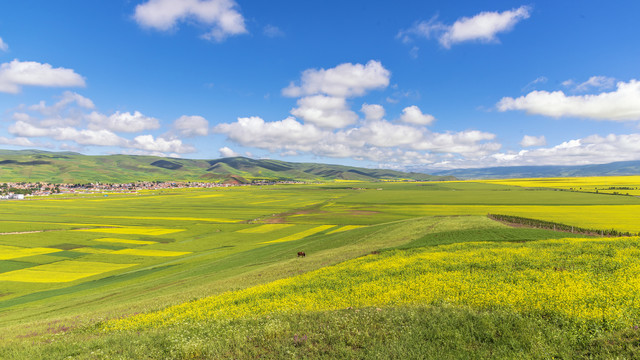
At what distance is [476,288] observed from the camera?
1680 cm

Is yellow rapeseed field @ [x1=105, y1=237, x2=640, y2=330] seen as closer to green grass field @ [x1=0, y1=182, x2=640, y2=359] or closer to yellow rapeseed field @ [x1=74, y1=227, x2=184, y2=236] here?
green grass field @ [x1=0, y1=182, x2=640, y2=359]

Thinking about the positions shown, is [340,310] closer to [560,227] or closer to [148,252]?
[560,227]

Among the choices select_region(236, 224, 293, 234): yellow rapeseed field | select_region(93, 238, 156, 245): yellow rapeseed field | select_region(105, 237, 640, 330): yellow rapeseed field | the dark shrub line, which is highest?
select_region(105, 237, 640, 330): yellow rapeseed field

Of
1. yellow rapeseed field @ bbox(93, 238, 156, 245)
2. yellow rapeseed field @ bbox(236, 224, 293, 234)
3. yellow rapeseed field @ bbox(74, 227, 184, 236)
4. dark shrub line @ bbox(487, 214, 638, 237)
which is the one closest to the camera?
dark shrub line @ bbox(487, 214, 638, 237)

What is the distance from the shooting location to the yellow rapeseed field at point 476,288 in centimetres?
1291

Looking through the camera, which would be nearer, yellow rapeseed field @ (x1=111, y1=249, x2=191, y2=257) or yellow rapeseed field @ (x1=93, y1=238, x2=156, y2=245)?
yellow rapeseed field @ (x1=111, y1=249, x2=191, y2=257)

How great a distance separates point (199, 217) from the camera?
112562mm

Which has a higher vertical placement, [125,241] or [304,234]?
[304,234]

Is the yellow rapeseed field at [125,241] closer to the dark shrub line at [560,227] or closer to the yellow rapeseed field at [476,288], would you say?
the yellow rapeseed field at [476,288]

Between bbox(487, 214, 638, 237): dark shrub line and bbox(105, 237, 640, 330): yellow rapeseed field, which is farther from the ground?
bbox(105, 237, 640, 330): yellow rapeseed field

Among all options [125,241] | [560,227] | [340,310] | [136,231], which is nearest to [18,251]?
[125,241]

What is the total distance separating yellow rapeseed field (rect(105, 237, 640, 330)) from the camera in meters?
12.9

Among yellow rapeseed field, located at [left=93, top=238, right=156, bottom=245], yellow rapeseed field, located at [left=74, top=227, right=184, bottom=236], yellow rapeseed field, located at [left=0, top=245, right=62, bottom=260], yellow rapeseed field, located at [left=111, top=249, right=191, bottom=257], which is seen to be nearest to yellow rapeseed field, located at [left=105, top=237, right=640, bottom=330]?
yellow rapeseed field, located at [left=111, top=249, right=191, bottom=257]

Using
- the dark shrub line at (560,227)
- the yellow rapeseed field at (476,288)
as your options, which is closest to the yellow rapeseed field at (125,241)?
the yellow rapeseed field at (476,288)
